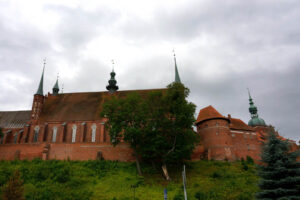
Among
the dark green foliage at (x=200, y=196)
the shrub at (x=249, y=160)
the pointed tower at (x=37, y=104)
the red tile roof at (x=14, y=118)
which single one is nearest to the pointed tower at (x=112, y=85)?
the pointed tower at (x=37, y=104)

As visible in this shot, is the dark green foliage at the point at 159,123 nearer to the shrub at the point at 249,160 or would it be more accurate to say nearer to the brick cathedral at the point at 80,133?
the brick cathedral at the point at 80,133

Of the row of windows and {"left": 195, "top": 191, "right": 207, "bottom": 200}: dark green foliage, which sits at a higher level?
the row of windows

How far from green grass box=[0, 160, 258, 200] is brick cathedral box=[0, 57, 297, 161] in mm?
3028

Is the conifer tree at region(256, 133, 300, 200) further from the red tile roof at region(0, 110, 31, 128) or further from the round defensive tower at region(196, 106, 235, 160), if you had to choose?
the red tile roof at region(0, 110, 31, 128)

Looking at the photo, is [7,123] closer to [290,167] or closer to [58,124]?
[58,124]

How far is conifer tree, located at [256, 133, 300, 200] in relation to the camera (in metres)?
16.7

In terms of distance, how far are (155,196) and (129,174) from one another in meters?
8.71

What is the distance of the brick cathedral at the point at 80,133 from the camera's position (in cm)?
4272

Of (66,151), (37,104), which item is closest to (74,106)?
(37,104)

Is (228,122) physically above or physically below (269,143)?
above

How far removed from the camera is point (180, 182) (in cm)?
3216

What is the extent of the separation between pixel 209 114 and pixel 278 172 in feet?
99.5

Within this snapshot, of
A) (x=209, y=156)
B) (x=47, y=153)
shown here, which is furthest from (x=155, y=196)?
(x=47, y=153)

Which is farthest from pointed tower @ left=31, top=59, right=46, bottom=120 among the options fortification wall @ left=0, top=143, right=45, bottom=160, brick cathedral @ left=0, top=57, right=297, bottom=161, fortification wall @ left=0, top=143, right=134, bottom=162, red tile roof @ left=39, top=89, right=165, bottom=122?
fortification wall @ left=0, top=143, right=134, bottom=162
